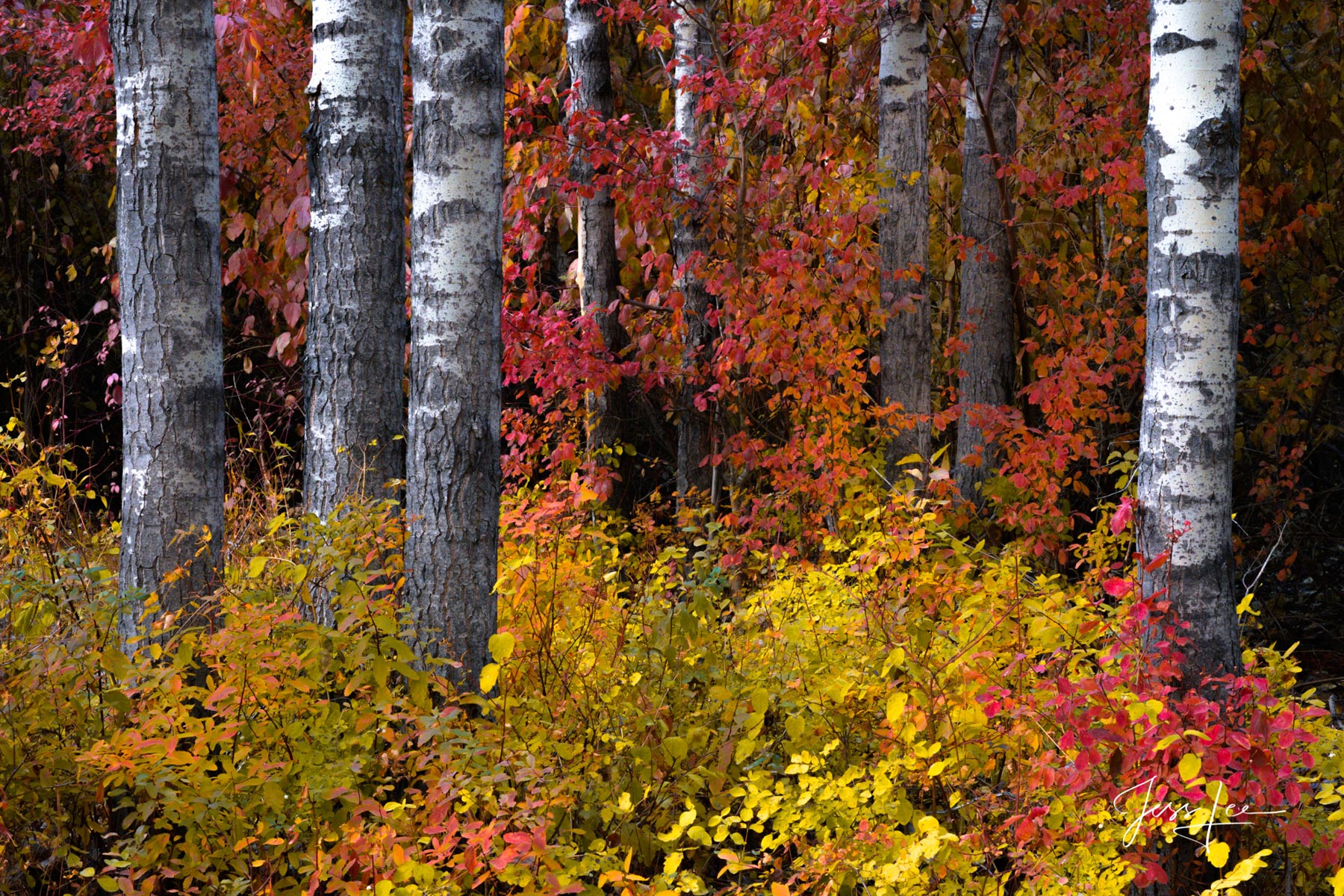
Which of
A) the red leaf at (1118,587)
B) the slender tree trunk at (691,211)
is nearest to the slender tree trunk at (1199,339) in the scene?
the red leaf at (1118,587)

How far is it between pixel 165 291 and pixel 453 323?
1.00 m

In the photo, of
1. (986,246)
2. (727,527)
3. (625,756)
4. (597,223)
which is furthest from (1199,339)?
(597,223)

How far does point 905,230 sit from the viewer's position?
20.5 feet

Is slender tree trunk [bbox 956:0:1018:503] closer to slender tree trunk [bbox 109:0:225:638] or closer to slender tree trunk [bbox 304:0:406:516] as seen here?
slender tree trunk [bbox 304:0:406:516]

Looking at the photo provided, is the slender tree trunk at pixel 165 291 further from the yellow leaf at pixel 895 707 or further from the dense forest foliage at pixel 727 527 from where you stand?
the yellow leaf at pixel 895 707

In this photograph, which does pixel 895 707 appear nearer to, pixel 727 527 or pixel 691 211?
pixel 727 527

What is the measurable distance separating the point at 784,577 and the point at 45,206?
745 centimetres

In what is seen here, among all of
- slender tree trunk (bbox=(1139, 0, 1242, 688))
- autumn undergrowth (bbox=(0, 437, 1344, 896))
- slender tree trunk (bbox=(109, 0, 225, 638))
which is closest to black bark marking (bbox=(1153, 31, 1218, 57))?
slender tree trunk (bbox=(1139, 0, 1242, 688))

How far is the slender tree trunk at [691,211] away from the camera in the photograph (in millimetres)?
6094

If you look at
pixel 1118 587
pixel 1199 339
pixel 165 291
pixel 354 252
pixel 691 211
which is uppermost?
pixel 691 211

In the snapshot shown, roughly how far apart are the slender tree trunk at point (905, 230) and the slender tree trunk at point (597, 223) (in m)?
1.60

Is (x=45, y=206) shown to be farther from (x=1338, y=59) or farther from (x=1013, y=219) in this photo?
(x=1338, y=59)
